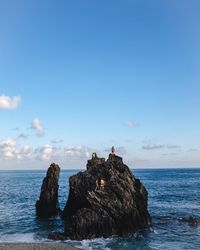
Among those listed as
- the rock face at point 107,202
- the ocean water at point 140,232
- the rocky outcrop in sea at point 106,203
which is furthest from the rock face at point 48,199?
the rock face at point 107,202

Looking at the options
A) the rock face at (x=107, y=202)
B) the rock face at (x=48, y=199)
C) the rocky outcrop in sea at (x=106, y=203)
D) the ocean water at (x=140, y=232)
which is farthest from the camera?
the rock face at (x=48, y=199)

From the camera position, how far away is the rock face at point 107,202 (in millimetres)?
41344

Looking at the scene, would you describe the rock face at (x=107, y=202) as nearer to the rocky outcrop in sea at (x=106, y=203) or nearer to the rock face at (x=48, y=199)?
the rocky outcrop in sea at (x=106, y=203)

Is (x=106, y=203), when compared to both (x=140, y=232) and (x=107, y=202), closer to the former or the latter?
(x=107, y=202)

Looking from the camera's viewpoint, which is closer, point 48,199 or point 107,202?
point 107,202

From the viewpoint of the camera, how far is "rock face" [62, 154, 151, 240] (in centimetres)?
4134

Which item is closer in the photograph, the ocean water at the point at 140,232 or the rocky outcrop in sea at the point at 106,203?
the ocean water at the point at 140,232

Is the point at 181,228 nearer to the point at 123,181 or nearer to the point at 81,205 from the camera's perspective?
the point at 123,181

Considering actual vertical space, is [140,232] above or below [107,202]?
below

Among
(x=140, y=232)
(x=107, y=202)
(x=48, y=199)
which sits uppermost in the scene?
(x=48, y=199)

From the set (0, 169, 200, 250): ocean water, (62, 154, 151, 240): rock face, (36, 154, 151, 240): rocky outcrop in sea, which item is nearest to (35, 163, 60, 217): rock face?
(0, 169, 200, 250): ocean water

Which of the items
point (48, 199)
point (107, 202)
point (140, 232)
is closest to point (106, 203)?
point (107, 202)

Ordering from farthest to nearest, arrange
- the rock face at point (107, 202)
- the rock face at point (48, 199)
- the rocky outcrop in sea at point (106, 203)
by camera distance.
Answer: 1. the rock face at point (48, 199)
2. the rock face at point (107, 202)
3. the rocky outcrop in sea at point (106, 203)

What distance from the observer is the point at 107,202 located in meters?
43.8
